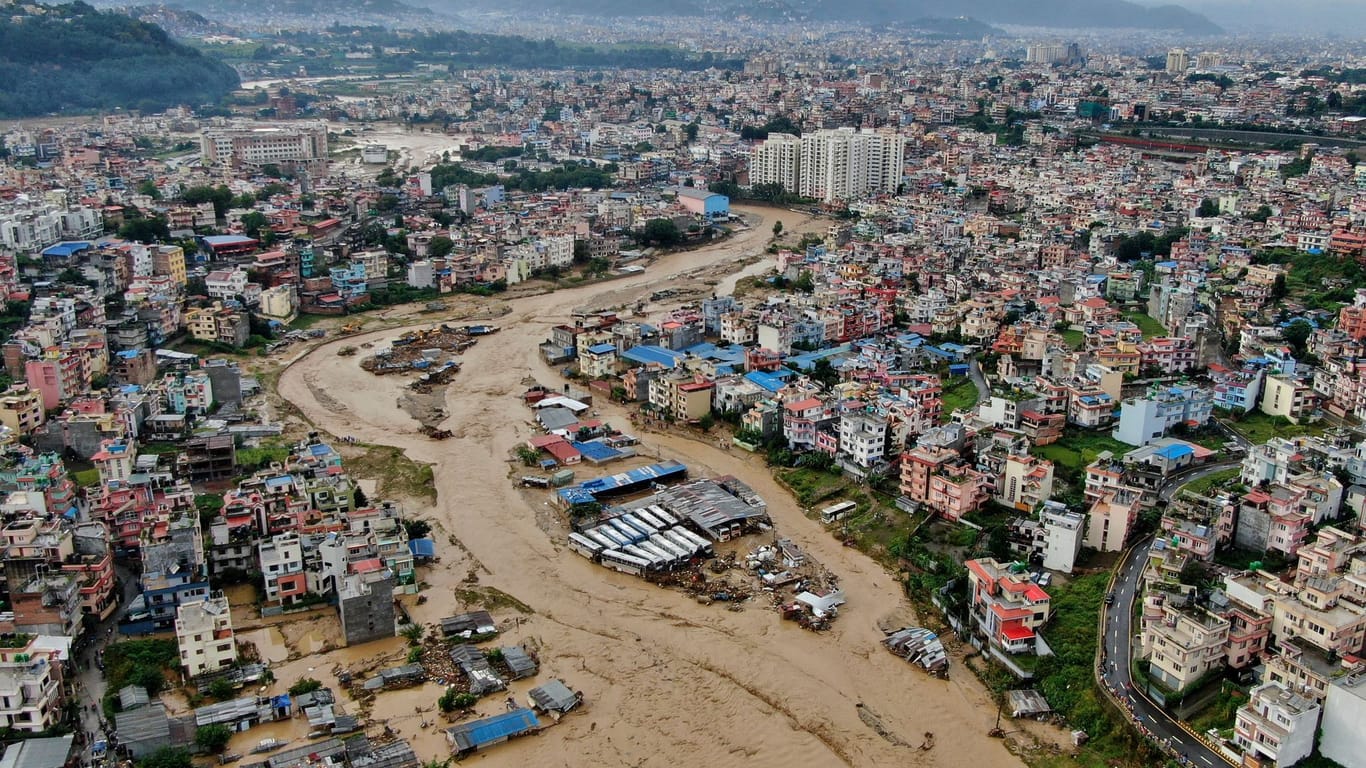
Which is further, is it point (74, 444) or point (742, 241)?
point (742, 241)

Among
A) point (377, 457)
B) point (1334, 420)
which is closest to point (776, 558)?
point (377, 457)

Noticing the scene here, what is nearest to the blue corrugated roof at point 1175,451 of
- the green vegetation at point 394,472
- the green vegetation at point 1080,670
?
the green vegetation at point 1080,670

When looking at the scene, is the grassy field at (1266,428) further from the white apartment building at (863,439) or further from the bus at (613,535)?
the bus at (613,535)

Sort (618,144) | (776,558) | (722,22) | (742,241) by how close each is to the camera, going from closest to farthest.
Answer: (776,558), (742,241), (618,144), (722,22)

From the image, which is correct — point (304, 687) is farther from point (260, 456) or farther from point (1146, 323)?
point (1146, 323)

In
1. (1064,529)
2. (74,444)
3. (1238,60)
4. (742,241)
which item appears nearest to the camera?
(1064,529)

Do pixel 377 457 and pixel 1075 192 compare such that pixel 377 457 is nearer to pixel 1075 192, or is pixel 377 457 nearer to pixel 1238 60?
pixel 1075 192

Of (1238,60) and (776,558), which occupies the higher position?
(1238,60)

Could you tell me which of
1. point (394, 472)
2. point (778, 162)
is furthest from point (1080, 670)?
point (778, 162)
